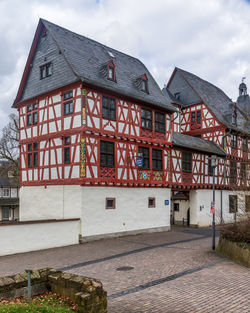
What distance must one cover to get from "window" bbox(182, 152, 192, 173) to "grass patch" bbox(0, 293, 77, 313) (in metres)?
21.8

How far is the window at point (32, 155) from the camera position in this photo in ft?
80.6

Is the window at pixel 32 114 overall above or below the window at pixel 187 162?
above

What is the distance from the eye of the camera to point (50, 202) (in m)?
22.9

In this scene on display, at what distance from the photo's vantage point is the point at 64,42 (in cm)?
2384

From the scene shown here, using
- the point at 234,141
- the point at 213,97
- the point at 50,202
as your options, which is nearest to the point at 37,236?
the point at 50,202

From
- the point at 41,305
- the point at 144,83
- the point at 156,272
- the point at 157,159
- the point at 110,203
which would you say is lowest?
the point at 156,272

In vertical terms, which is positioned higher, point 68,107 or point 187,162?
point 68,107

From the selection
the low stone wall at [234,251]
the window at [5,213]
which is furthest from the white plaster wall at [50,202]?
the window at [5,213]

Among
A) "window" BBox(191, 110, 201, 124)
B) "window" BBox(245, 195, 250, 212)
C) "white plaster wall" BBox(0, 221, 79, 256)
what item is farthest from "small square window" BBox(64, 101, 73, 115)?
→ "window" BBox(191, 110, 201, 124)

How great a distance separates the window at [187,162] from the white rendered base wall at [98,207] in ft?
12.1

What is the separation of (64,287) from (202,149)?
2345 centimetres

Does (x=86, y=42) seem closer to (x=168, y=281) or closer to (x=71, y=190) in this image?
(x=71, y=190)

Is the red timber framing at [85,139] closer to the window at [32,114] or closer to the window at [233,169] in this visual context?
the window at [32,114]

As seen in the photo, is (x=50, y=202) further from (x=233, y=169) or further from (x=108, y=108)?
(x=233, y=169)
